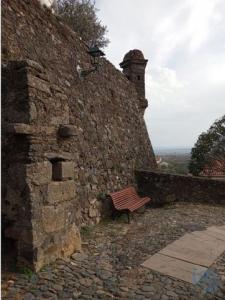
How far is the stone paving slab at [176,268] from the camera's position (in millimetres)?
3672

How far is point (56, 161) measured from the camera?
4.02 meters

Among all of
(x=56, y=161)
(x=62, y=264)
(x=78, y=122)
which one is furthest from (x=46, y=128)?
(x=78, y=122)

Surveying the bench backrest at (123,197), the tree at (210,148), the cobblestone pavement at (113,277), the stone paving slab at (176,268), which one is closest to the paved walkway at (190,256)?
the stone paving slab at (176,268)

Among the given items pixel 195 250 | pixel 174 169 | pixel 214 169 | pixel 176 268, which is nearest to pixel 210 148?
pixel 214 169

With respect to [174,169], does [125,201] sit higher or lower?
lower

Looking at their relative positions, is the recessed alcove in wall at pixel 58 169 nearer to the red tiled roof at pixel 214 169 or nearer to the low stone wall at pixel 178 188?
the low stone wall at pixel 178 188

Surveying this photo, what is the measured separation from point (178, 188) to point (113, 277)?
5353 mm

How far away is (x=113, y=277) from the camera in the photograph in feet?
11.7

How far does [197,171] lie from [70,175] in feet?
46.7

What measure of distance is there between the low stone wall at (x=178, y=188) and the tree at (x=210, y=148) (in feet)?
29.3

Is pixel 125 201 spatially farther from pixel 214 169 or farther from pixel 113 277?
pixel 214 169

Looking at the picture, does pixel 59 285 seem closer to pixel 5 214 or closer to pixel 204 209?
pixel 5 214

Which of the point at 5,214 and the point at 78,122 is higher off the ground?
the point at 78,122

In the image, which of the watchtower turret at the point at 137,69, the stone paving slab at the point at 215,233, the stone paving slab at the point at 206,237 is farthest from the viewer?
the watchtower turret at the point at 137,69
